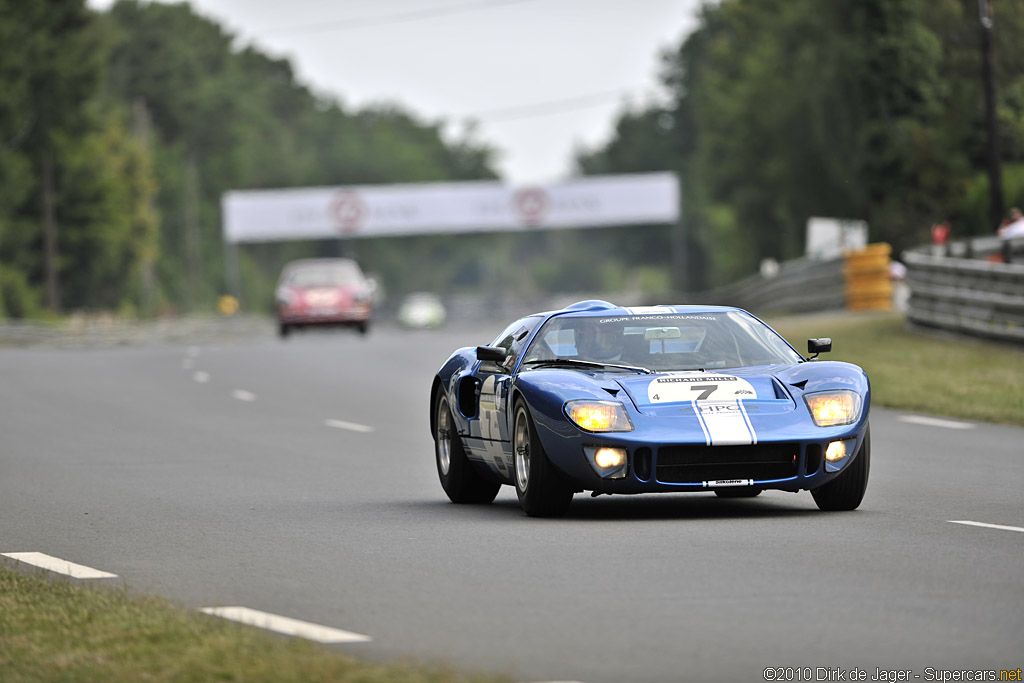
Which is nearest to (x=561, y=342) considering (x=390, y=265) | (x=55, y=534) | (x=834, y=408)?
Result: (x=834, y=408)

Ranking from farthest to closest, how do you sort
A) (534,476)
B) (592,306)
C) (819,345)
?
1. (592,306)
2. (819,345)
3. (534,476)

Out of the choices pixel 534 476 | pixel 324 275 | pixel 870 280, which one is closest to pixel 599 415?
pixel 534 476

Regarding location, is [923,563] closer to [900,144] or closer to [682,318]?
[682,318]

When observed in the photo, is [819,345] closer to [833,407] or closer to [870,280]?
[833,407]

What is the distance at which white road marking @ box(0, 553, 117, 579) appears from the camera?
9414mm

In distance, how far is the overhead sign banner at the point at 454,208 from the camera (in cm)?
7900

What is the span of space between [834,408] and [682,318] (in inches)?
56.4

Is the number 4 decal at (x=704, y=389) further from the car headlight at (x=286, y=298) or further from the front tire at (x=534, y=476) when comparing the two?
the car headlight at (x=286, y=298)

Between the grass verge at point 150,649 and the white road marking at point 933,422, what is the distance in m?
11.5

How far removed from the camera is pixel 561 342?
11922mm

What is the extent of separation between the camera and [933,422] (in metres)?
19.3

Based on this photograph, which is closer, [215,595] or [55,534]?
[215,595]

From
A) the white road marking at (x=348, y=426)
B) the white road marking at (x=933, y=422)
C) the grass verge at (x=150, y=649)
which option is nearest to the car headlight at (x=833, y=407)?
the grass verge at (x=150, y=649)

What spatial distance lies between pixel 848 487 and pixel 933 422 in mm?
8522
